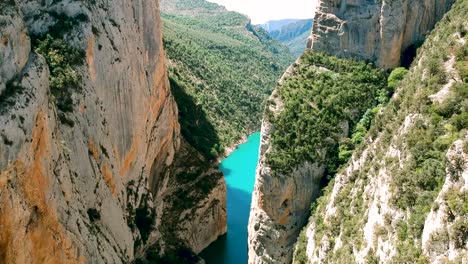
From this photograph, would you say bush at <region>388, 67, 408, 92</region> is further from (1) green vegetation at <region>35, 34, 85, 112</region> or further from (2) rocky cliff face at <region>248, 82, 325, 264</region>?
(1) green vegetation at <region>35, 34, 85, 112</region>

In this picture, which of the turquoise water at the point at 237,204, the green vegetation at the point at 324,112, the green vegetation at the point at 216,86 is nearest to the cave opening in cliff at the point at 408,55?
the green vegetation at the point at 324,112

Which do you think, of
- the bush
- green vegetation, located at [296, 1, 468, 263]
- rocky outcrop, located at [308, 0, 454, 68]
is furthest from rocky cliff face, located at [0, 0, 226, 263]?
the bush

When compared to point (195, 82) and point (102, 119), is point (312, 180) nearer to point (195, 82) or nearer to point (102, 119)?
point (102, 119)

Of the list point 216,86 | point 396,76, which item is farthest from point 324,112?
point 216,86

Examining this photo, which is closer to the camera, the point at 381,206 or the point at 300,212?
the point at 381,206

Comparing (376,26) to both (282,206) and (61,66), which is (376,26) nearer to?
(282,206)

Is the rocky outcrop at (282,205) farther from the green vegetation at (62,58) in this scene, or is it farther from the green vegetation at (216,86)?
the green vegetation at (216,86)

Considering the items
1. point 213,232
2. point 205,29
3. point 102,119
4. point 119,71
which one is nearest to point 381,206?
point 102,119
